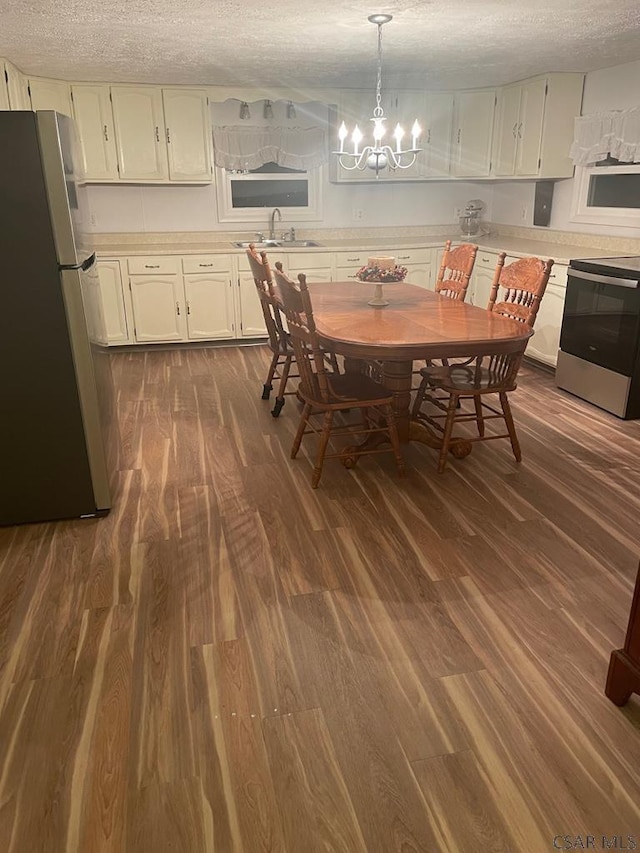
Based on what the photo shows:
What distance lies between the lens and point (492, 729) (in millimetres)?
1766

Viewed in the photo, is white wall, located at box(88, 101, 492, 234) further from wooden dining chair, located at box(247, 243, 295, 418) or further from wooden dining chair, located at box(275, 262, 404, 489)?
wooden dining chair, located at box(275, 262, 404, 489)

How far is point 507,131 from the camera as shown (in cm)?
568

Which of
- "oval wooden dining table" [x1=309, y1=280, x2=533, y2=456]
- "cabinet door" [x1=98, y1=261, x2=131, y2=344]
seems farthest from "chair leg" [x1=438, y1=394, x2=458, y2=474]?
"cabinet door" [x1=98, y1=261, x2=131, y2=344]

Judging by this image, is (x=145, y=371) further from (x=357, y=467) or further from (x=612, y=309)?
(x=612, y=309)

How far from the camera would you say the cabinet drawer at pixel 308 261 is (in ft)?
18.9

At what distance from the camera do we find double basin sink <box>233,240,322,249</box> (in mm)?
5867

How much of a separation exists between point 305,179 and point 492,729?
549 centimetres

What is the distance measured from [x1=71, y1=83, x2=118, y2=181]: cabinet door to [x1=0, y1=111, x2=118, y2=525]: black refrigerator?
107 inches

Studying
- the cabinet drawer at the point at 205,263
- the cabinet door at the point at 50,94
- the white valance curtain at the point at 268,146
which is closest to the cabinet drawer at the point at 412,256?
the white valance curtain at the point at 268,146

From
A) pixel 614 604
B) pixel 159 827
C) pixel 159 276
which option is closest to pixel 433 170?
pixel 159 276

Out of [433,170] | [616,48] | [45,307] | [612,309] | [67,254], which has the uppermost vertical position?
[616,48]

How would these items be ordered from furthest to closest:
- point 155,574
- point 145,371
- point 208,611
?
1. point 145,371
2. point 155,574
3. point 208,611

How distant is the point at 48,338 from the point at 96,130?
11.4ft

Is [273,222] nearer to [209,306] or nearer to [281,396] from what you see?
[209,306]
